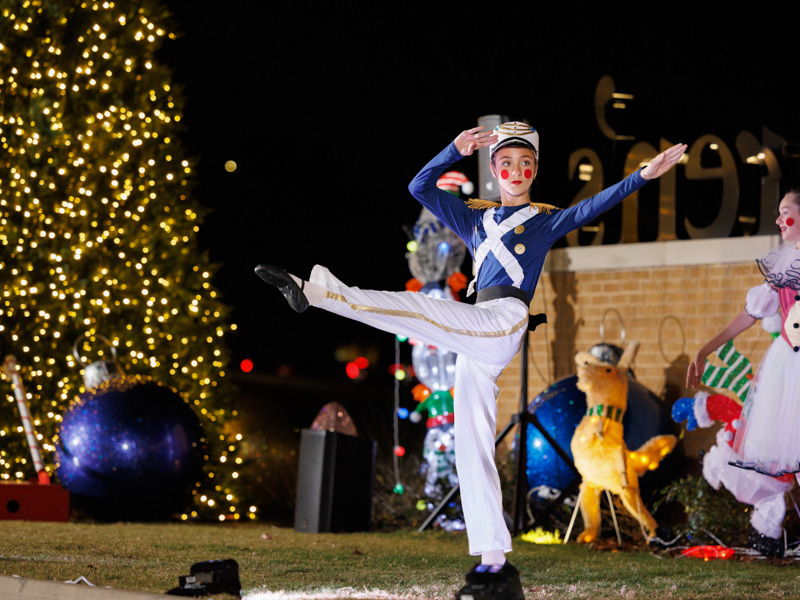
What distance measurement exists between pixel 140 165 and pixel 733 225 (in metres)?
5.18

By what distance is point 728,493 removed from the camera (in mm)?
7137

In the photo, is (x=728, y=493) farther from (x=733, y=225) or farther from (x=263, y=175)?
(x=263, y=175)

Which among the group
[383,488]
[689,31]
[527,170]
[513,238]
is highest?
[689,31]

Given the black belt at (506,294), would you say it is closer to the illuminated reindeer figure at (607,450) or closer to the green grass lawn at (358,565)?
the green grass lawn at (358,565)

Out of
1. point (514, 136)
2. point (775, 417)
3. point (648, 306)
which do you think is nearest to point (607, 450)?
point (775, 417)

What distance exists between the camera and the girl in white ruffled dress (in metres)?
5.83

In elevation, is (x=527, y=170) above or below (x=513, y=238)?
above

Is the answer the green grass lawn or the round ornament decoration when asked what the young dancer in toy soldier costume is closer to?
the green grass lawn

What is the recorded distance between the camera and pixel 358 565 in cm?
591

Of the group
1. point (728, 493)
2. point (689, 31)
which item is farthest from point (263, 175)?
point (728, 493)

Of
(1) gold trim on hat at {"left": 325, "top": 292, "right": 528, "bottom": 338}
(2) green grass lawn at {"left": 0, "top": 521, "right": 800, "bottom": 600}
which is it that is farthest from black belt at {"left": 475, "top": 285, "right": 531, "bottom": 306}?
(2) green grass lawn at {"left": 0, "top": 521, "right": 800, "bottom": 600}

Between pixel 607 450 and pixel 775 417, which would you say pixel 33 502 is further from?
pixel 775 417

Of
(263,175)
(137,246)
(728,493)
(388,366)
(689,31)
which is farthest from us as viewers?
(388,366)

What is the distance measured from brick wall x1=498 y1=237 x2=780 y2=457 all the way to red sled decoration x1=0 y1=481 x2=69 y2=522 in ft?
11.8
